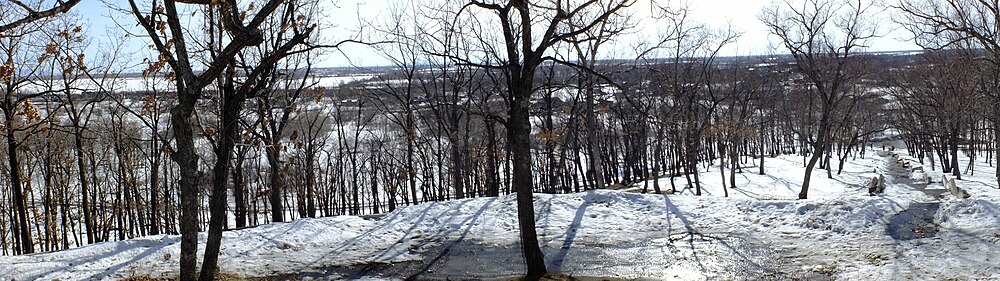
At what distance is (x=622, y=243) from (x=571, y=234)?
1.29 m

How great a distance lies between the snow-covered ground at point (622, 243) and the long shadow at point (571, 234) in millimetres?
24

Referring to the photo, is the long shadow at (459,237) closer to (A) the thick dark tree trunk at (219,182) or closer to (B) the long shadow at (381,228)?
(B) the long shadow at (381,228)

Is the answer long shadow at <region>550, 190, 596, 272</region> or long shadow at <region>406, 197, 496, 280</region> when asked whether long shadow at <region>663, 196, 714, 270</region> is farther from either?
long shadow at <region>406, 197, 496, 280</region>

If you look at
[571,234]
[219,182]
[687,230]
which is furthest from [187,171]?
[687,230]

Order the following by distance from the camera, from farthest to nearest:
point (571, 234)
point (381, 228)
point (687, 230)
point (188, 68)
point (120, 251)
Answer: point (381, 228), point (571, 234), point (687, 230), point (120, 251), point (188, 68)

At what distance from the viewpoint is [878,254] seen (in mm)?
10711

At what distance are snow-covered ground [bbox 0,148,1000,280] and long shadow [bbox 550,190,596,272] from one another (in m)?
0.02

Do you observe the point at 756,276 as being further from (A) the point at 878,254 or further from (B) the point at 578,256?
(B) the point at 578,256

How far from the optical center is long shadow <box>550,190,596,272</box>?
38.5 feet

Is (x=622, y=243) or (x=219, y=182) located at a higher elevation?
(x=219, y=182)

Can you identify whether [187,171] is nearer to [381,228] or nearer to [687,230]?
[381,228]

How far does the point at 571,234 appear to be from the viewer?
14.1 meters

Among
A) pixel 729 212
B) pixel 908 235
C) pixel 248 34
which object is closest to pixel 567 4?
pixel 729 212

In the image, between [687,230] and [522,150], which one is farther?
[687,230]
